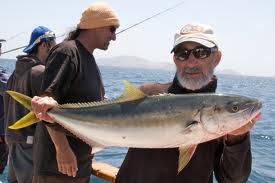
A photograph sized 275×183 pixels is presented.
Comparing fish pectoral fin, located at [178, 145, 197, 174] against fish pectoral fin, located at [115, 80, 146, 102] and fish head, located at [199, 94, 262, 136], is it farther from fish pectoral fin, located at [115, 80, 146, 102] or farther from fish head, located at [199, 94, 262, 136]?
fish pectoral fin, located at [115, 80, 146, 102]

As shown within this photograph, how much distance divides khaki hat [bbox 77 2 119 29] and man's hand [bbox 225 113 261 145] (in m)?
1.72

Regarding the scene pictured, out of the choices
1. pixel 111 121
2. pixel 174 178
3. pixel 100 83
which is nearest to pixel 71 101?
pixel 100 83

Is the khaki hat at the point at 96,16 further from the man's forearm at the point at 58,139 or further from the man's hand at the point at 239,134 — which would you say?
the man's hand at the point at 239,134

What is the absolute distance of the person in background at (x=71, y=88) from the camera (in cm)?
341

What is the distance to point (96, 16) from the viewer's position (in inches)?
153

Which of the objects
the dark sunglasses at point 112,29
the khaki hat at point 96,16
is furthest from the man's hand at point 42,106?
the dark sunglasses at point 112,29

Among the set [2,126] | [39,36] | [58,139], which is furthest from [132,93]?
[2,126]

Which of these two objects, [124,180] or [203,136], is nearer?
[203,136]

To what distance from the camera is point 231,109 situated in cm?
255

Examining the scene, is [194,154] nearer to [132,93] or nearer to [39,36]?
[132,93]

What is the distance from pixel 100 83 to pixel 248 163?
1.65m

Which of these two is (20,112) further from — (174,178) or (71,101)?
(174,178)

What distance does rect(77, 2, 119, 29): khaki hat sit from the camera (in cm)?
388

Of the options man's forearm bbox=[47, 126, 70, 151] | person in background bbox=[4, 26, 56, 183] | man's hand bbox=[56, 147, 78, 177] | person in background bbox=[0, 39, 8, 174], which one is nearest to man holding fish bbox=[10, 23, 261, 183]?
man's forearm bbox=[47, 126, 70, 151]
